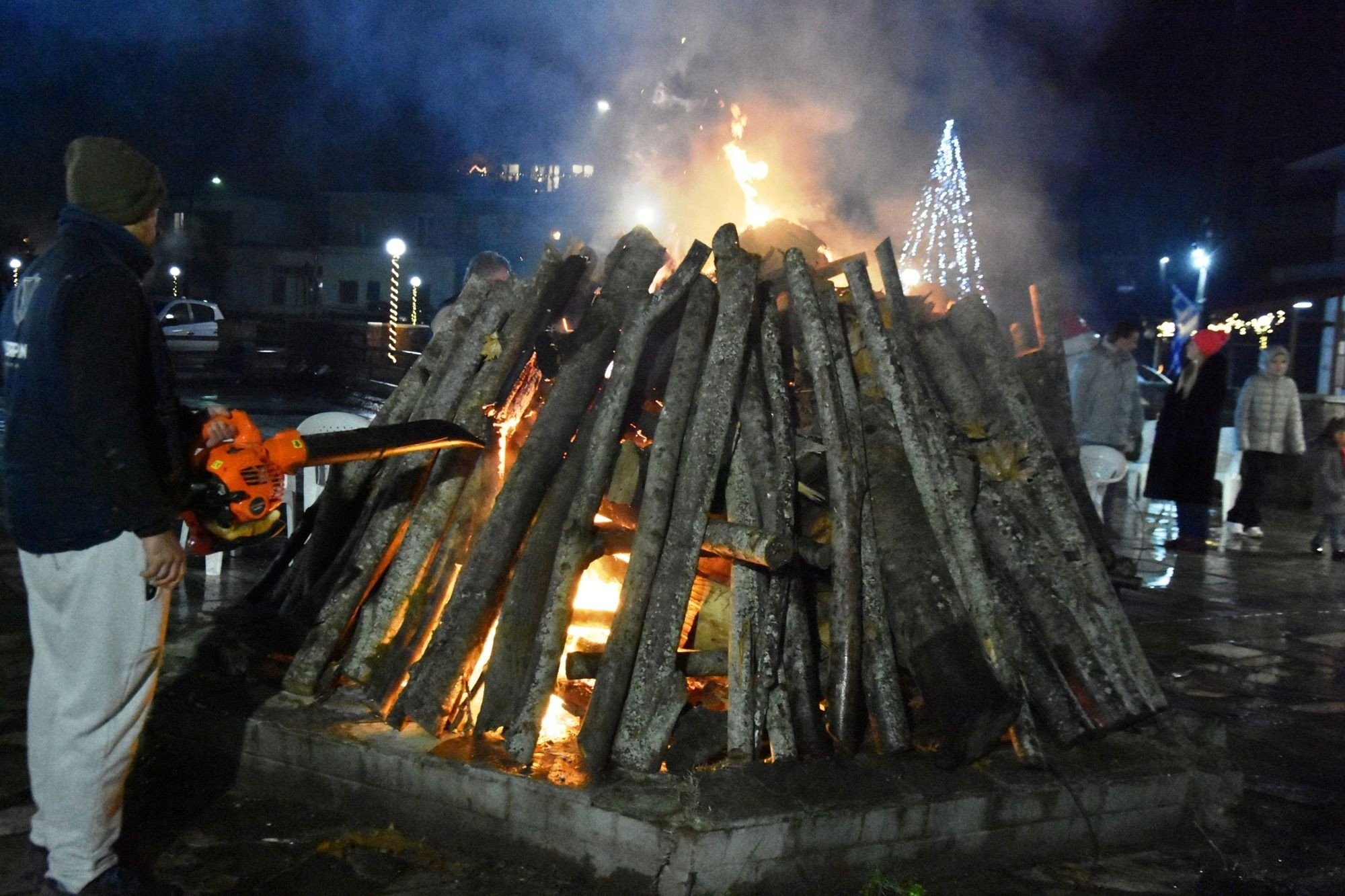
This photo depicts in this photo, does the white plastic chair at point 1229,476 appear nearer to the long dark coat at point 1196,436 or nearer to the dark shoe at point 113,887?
the long dark coat at point 1196,436

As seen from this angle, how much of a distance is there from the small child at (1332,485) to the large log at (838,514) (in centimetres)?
820

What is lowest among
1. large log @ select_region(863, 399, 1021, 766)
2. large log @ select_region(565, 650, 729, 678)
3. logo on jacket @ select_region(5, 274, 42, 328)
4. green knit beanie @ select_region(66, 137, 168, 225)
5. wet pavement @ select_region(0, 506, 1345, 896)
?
wet pavement @ select_region(0, 506, 1345, 896)

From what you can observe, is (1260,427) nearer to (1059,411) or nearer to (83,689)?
(1059,411)

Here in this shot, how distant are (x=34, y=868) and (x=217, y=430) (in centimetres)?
157

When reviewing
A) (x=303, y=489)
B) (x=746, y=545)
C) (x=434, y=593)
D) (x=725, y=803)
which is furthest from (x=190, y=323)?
(x=725, y=803)

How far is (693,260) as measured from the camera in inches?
189

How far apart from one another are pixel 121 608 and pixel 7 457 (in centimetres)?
56

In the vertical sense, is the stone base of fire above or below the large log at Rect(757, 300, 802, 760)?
below

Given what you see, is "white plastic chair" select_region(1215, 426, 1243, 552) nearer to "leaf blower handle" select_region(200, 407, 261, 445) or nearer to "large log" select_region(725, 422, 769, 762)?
"large log" select_region(725, 422, 769, 762)

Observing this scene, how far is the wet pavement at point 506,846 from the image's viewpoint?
11.7ft

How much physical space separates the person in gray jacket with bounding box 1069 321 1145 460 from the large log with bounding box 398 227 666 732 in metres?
6.06

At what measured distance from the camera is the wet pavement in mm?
3578

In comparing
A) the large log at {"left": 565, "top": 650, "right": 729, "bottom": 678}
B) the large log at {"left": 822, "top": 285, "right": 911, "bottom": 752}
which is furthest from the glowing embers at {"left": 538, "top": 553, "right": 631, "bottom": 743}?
the large log at {"left": 822, "top": 285, "right": 911, "bottom": 752}

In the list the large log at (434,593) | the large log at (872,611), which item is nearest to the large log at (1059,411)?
the large log at (872,611)
